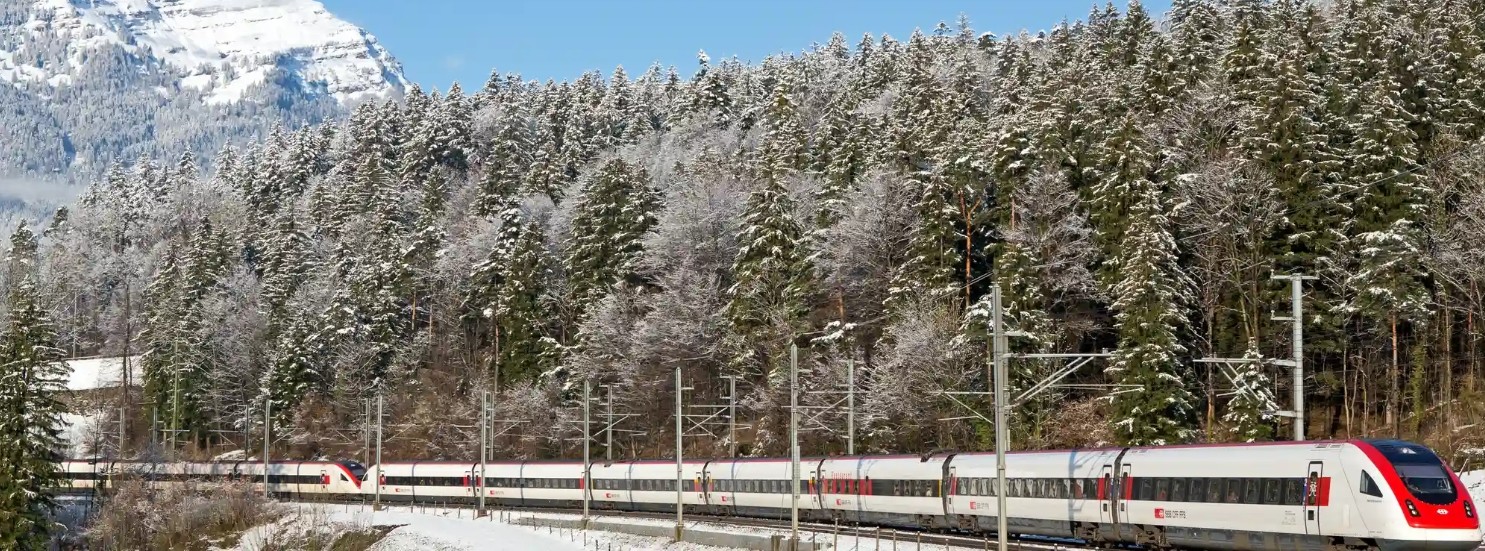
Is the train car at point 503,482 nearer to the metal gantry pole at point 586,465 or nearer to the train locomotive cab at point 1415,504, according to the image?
the metal gantry pole at point 586,465

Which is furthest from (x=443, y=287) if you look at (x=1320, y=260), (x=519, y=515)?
(x=1320, y=260)

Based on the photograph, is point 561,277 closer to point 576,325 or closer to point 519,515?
point 576,325

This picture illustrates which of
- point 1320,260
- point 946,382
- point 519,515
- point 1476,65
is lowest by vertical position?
point 519,515

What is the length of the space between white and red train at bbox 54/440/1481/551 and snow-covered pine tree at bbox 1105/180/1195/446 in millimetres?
12348

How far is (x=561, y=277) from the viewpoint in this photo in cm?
11131

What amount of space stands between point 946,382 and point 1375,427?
17656 millimetres

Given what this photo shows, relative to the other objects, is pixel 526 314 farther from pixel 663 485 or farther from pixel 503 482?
pixel 663 485

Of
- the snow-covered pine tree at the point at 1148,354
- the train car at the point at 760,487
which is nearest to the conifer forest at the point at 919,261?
the snow-covered pine tree at the point at 1148,354

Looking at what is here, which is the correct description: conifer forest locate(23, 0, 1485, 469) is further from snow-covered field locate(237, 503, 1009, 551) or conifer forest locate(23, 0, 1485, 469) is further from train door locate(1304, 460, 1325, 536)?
train door locate(1304, 460, 1325, 536)

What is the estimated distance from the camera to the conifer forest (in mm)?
61750

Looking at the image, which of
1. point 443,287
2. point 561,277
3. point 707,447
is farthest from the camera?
point 443,287

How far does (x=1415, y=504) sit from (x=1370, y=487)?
0.86 meters

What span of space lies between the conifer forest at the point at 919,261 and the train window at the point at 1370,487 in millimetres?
11476

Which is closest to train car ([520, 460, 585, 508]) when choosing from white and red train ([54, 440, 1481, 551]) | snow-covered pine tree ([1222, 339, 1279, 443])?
white and red train ([54, 440, 1481, 551])
